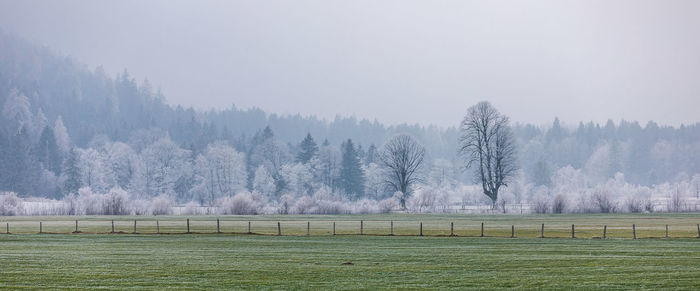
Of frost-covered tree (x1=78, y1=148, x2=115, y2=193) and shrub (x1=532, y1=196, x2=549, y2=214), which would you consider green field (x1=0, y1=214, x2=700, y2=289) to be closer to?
shrub (x1=532, y1=196, x2=549, y2=214)

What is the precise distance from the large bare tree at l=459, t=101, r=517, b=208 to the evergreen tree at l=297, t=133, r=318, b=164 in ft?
175

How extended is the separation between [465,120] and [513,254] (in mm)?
79723

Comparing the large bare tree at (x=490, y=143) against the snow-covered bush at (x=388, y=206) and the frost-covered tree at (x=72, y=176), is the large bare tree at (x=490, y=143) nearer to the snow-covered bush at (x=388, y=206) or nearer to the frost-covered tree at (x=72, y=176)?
the snow-covered bush at (x=388, y=206)

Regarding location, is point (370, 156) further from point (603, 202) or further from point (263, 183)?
point (603, 202)

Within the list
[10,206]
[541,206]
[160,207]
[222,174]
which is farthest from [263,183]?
[541,206]

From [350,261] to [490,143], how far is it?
83166 mm

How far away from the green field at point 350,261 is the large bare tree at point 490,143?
168 feet

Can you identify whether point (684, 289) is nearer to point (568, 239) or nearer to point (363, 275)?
point (363, 275)

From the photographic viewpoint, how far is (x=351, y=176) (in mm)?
166625

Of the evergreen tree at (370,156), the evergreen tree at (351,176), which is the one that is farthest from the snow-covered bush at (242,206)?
the evergreen tree at (370,156)

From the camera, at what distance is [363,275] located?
37.0 metres

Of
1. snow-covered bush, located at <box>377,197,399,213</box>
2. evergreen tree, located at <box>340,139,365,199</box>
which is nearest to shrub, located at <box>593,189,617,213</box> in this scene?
snow-covered bush, located at <box>377,197,399,213</box>

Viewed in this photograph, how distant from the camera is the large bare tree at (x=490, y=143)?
395ft

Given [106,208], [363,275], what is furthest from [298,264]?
[106,208]
